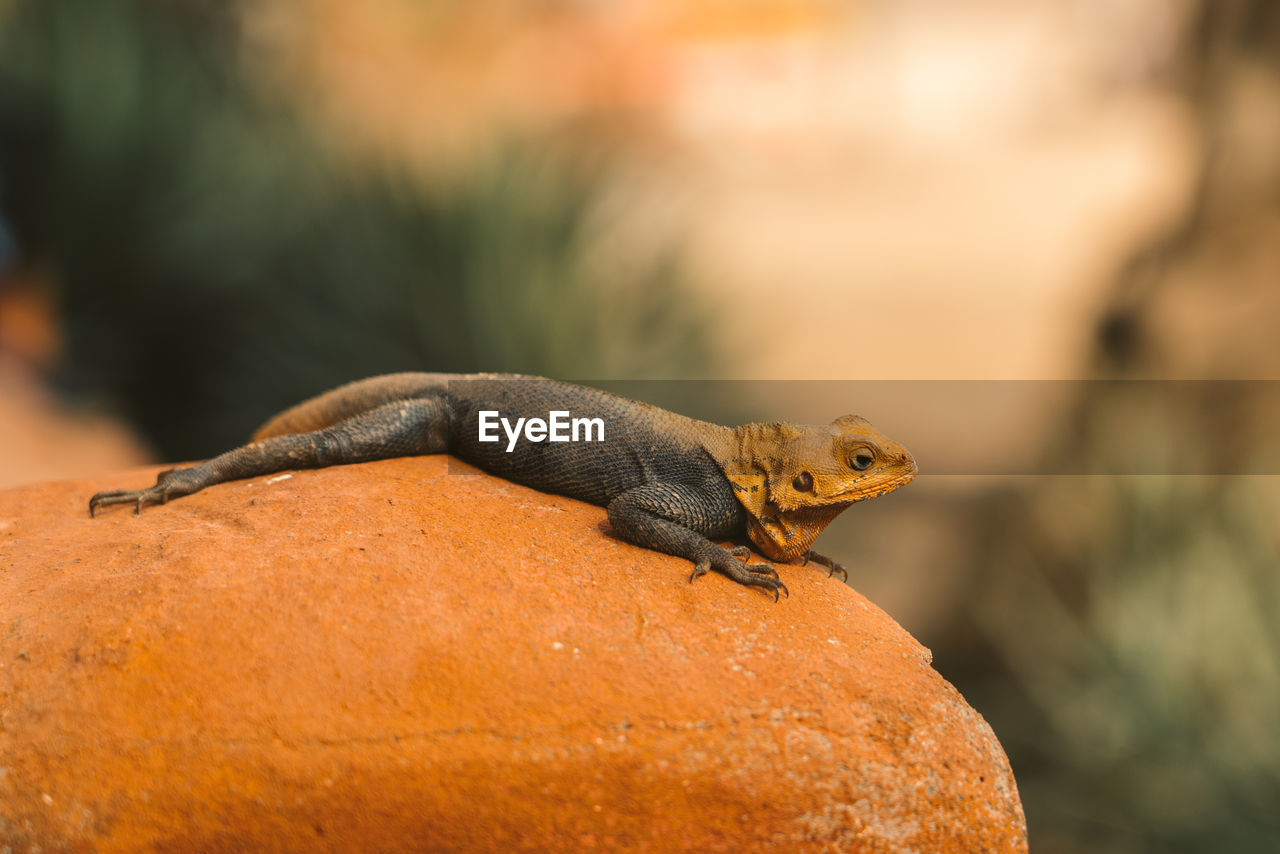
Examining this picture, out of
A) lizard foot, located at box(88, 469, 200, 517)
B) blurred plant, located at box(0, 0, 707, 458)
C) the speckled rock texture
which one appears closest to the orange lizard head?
the speckled rock texture

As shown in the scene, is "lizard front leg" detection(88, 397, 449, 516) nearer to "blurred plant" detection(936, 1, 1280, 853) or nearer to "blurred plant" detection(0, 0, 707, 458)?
"blurred plant" detection(0, 0, 707, 458)

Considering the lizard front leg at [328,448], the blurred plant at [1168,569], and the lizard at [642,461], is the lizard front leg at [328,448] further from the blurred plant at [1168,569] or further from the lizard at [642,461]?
the blurred plant at [1168,569]

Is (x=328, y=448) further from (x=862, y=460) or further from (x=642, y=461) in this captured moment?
(x=862, y=460)

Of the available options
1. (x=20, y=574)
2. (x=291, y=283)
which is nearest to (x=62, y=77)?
(x=291, y=283)

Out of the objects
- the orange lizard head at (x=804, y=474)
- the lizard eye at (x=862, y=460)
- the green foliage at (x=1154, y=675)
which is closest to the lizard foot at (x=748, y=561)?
the orange lizard head at (x=804, y=474)

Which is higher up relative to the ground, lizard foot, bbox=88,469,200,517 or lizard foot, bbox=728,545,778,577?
lizard foot, bbox=88,469,200,517

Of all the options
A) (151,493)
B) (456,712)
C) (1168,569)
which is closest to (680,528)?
(456,712)

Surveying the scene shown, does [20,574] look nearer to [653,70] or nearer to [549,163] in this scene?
[549,163]

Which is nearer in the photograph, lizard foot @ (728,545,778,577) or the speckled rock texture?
the speckled rock texture
